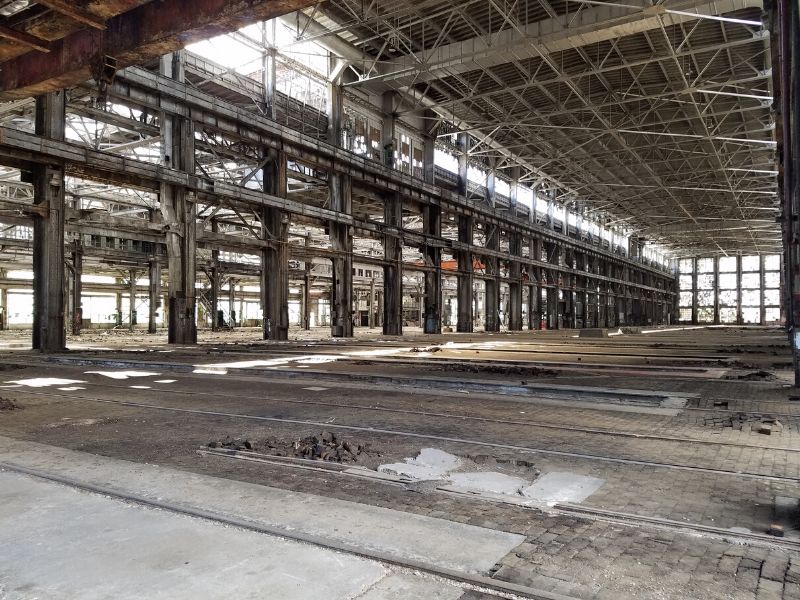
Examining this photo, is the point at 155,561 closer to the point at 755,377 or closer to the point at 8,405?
the point at 8,405

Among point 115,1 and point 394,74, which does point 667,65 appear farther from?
point 115,1

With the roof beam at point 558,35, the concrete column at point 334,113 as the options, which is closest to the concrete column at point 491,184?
the roof beam at point 558,35

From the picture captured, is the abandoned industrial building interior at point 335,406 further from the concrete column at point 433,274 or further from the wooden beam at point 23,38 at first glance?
the concrete column at point 433,274

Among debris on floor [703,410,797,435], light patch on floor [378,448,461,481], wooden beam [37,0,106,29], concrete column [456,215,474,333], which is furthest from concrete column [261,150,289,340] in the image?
light patch on floor [378,448,461,481]

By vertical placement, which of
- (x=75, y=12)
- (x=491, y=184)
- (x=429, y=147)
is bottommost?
(x=75, y=12)

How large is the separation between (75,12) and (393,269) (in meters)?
22.5

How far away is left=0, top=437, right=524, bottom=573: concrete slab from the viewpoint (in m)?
2.67

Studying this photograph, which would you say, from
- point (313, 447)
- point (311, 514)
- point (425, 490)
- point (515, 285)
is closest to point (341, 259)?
point (515, 285)

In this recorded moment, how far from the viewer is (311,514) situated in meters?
3.17

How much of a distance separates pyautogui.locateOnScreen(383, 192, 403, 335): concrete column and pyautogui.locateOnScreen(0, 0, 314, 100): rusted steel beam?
20789mm

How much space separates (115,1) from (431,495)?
500 cm

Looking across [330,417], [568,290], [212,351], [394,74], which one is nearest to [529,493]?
[330,417]

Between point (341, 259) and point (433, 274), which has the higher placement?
point (341, 259)

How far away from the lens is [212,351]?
15812 mm
